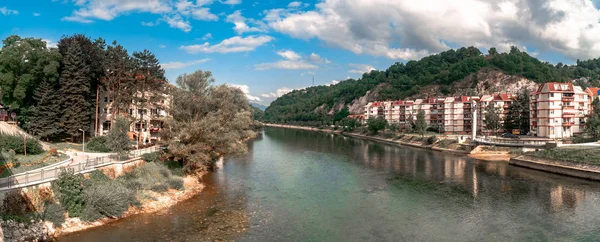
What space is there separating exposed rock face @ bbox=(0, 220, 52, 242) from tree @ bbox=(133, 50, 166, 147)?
1078 inches

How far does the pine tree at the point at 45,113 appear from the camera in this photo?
3891 cm

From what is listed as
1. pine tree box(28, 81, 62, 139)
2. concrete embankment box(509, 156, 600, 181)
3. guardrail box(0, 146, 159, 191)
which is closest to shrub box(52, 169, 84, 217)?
guardrail box(0, 146, 159, 191)

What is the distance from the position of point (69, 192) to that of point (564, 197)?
37.6m

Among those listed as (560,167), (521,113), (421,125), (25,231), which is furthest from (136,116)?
(521,113)

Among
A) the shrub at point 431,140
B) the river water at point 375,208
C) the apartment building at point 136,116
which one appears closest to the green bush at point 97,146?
the apartment building at point 136,116

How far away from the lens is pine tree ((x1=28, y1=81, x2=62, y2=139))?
128 feet

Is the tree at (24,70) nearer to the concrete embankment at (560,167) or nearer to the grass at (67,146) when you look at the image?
the grass at (67,146)

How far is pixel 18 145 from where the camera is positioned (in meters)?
28.0

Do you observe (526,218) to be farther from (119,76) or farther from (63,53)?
(63,53)

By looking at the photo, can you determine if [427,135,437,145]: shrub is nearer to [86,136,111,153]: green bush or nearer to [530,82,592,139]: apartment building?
[530,82,592,139]: apartment building

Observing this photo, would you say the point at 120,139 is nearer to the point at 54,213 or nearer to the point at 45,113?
the point at 54,213

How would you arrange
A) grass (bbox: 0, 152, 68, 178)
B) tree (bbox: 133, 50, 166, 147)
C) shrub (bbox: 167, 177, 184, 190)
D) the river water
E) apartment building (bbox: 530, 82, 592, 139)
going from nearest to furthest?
1. the river water
2. grass (bbox: 0, 152, 68, 178)
3. shrub (bbox: 167, 177, 184, 190)
4. tree (bbox: 133, 50, 166, 147)
5. apartment building (bbox: 530, 82, 592, 139)

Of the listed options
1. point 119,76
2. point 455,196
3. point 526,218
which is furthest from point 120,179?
point 526,218

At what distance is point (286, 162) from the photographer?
5062cm
